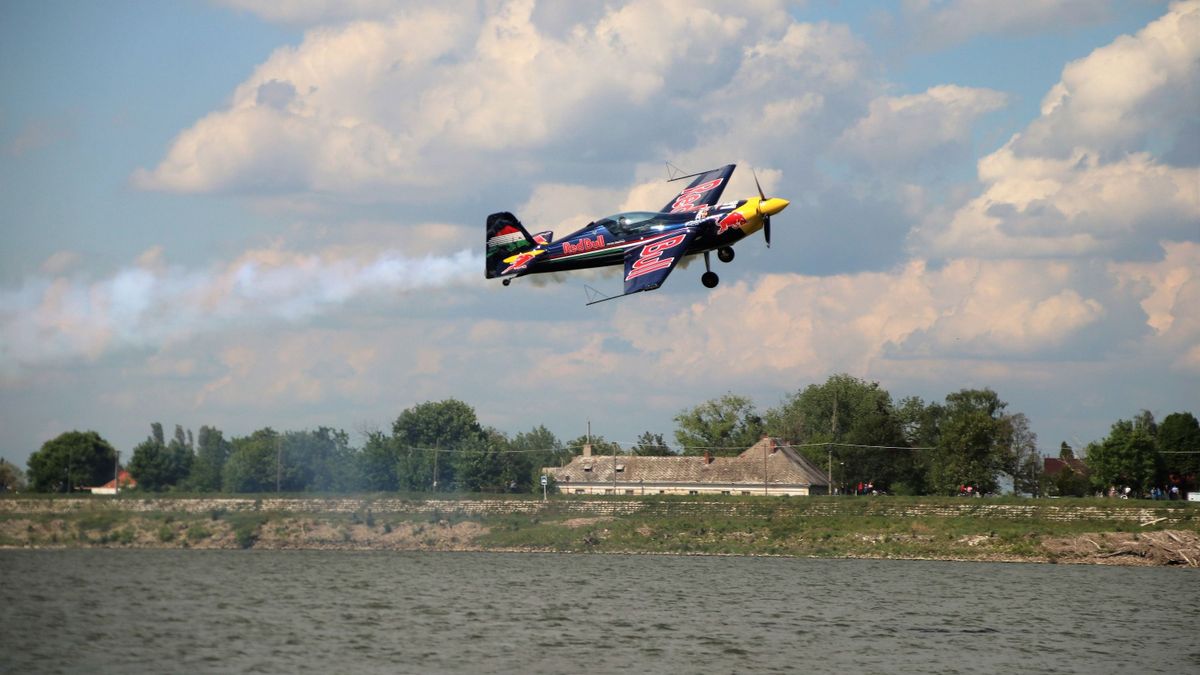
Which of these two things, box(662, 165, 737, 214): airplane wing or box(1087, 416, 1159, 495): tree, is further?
box(1087, 416, 1159, 495): tree

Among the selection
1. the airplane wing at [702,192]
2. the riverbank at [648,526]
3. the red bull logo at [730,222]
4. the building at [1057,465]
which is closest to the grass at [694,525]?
the riverbank at [648,526]

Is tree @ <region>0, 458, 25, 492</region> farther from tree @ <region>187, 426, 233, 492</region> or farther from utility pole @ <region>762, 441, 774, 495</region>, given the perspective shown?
utility pole @ <region>762, 441, 774, 495</region>

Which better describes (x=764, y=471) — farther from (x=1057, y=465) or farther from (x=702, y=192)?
(x=1057, y=465)

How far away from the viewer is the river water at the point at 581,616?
3756cm

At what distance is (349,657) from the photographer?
37.5 m

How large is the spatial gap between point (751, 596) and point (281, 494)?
35874 millimetres

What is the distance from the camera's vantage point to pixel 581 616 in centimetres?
4603

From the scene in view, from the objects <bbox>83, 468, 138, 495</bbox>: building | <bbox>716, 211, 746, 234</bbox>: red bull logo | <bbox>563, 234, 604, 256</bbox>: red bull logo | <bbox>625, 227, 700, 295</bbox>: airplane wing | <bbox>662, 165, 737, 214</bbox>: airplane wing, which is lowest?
<bbox>83, 468, 138, 495</bbox>: building

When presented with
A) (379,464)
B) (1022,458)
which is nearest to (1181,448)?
(1022,458)

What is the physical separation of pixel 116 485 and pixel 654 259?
2053 inches

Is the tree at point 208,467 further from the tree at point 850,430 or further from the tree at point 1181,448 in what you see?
the tree at point 1181,448

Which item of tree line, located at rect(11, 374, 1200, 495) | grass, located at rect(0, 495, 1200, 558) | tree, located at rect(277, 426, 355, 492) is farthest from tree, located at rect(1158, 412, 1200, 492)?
tree, located at rect(277, 426, 355, 492)

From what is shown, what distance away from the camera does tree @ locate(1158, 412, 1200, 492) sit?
116 meters

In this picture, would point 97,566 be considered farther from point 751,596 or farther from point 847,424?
point 847,424
